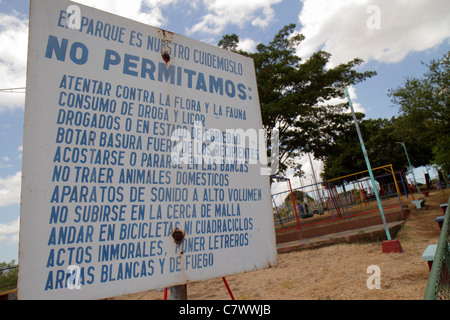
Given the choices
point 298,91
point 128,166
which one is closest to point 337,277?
point 128,166

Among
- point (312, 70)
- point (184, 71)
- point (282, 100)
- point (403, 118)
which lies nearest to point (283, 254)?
point (282, 100)

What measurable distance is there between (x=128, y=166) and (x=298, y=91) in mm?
15383

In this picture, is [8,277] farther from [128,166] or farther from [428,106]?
[428,106]

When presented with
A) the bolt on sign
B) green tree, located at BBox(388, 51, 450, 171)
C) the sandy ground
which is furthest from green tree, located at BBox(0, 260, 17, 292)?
green tree, located at BBox(388, 51, 450, 171)

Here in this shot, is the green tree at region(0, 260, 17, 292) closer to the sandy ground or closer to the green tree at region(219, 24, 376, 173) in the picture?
the sandy ground

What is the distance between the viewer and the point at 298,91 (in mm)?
15922

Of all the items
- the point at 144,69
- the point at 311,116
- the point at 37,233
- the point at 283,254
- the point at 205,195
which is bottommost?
the point at 283,254

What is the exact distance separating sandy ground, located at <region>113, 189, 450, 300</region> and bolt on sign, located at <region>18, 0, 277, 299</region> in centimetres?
399

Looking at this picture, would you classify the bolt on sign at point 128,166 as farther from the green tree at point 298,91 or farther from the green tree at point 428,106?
the green tree at point 428,106

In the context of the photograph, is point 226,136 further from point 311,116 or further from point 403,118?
point 403,118

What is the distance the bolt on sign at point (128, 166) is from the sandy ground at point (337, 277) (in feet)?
13.1

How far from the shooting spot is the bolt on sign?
63.2 inches

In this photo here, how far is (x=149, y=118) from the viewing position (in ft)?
6.70
